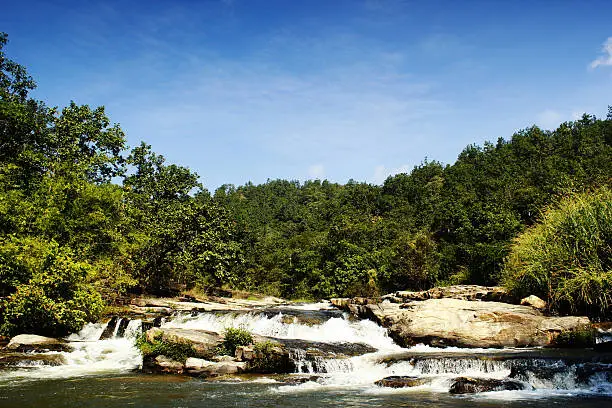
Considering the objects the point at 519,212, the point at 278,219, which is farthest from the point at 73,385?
the point at 278,219

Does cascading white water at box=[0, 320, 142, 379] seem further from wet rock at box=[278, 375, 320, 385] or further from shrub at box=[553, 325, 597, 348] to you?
shrub at box=[553, 325, 597, 348]

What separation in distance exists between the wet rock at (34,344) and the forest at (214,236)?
1064 mm

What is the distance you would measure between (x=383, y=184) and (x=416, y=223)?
119 ft

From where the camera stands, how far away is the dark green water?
11203mm

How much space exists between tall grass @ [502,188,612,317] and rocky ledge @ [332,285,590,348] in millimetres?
1405

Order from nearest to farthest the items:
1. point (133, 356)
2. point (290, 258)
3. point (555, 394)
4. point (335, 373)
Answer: point (555, 394) < point (335, 373) < point (133, 356) < point (290, 258)

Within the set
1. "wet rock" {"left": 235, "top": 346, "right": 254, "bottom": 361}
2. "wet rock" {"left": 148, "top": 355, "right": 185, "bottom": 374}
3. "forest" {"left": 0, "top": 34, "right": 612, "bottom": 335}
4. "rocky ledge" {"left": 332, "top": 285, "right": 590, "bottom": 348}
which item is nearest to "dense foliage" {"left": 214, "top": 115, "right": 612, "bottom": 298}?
"forest" {"left": 0, "top": 34, "right": 612, "bottom": 335}

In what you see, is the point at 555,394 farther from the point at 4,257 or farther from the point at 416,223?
the point at 416,223

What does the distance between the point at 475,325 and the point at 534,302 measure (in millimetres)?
3885

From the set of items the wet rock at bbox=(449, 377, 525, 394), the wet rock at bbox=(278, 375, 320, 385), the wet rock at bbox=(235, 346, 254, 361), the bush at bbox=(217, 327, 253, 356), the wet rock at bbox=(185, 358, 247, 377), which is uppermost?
the bush at bbox=(217, 327, 253, 356)

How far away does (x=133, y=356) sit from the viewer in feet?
60.8

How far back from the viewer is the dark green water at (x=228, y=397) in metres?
11.2

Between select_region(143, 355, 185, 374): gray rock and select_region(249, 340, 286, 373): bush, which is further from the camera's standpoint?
select_region(249, 340, 286, 373): bush

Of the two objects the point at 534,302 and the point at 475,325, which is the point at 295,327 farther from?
the point at 534,302
